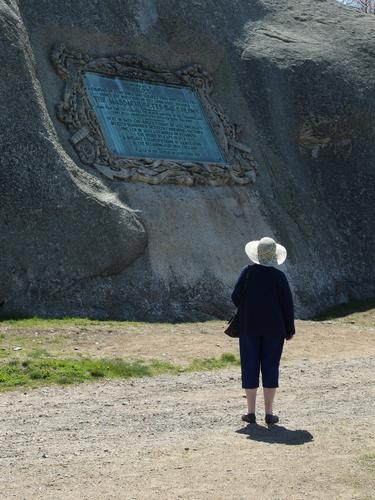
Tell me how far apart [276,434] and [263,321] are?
100 cm

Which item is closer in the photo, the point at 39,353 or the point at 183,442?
the point at 183,442

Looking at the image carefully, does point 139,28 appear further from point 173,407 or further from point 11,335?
point 173,407

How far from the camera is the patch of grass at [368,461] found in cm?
566

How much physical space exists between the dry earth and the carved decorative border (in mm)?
5785

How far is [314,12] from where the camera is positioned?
69.4ft

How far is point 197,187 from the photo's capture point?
15.9 metres

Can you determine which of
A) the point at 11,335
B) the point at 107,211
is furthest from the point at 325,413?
the point at 107,211

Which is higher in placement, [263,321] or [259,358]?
[263,321]

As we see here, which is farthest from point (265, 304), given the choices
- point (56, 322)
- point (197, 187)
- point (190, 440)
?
point (197, 187)

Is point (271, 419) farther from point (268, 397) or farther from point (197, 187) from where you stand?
point (197, 187)

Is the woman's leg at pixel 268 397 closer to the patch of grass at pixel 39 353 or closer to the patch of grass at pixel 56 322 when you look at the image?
the patch of grass at pixel 39 353

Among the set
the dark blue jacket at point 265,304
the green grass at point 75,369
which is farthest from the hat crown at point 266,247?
the green grass at point 75,369

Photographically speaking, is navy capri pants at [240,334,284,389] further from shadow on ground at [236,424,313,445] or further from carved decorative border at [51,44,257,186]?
carved decorative border at [51,44,257,186]

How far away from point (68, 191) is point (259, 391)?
577cm
